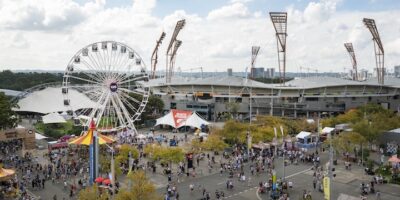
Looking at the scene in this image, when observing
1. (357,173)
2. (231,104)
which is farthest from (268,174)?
(231,104)

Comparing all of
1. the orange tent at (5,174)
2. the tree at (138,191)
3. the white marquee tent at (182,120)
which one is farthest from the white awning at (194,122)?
the tree at (138,191)

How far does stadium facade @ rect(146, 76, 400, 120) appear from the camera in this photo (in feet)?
274

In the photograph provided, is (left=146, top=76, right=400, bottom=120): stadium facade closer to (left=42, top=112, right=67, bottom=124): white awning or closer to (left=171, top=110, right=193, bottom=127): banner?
(left=171, top=110, right=193, bottom=127): banner

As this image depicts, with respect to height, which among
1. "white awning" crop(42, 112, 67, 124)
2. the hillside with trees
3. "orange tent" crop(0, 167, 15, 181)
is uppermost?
the hillside with trees

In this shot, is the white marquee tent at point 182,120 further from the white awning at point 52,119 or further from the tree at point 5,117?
the tree at point 5,117

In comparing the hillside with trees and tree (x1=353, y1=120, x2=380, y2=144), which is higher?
the hillside with trees

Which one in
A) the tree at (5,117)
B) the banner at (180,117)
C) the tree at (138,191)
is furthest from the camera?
the banner at (180,117)

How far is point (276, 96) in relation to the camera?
90562 mm

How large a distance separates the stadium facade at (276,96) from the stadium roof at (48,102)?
63.0 ft

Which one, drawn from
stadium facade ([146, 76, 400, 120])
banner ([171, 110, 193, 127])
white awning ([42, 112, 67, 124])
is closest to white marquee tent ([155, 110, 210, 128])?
banner ([171, 110, 193, 127])

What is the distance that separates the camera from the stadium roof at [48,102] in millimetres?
76875

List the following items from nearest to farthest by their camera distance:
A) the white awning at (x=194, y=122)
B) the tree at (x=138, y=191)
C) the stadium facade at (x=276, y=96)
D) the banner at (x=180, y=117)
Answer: the tree at (x=138, y=191) < the white awning at (x=194, y=122) < the banner at (x=180, y=117) < the stadium facade at (x=276, y=96)

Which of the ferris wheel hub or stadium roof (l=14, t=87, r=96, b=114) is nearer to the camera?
the ferris wheel hub

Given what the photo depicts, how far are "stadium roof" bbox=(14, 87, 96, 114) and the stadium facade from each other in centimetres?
1920
